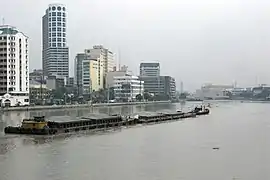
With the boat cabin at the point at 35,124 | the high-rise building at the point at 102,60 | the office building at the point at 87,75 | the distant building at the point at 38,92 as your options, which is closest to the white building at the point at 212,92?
the high-rise building at the point at 102,60

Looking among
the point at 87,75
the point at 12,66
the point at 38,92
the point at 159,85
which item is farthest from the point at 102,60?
the point at 12,66

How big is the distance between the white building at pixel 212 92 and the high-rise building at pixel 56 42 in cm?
4679

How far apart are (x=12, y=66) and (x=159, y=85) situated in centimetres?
5331

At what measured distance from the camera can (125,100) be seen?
79.2m

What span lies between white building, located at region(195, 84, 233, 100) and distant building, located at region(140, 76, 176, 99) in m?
28.1

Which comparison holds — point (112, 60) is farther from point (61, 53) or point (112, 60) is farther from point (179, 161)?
point (179, 161)

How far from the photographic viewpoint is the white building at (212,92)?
126688 millimetres

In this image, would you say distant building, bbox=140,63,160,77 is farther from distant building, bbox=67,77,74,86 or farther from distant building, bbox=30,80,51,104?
distant building, bbox=30,80,51,104

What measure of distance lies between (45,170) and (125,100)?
6715 cm

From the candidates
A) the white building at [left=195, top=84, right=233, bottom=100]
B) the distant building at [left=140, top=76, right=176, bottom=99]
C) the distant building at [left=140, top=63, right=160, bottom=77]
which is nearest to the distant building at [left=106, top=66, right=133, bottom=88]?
the distant building at [left=140, top=76, right=176, bottom=99]

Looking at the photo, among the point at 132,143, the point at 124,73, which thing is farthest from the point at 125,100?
the point at 132,143

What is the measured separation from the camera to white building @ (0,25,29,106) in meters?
48.4

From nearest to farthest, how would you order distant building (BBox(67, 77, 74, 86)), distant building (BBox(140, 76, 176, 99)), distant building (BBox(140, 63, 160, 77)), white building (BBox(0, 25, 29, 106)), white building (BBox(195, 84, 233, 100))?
white building (BBox(0, 25, 29, 106)) → distant building (BBox(67, 77, 74, 86)) → distant building (BBox(140, 76, 176, 99)) → distant building (BBox(140, 63, 160, 77)) → white building (BBox(195, 84, 233, 100))

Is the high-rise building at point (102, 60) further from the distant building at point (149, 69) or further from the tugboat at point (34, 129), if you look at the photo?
the tugboat at point (34, 129)
